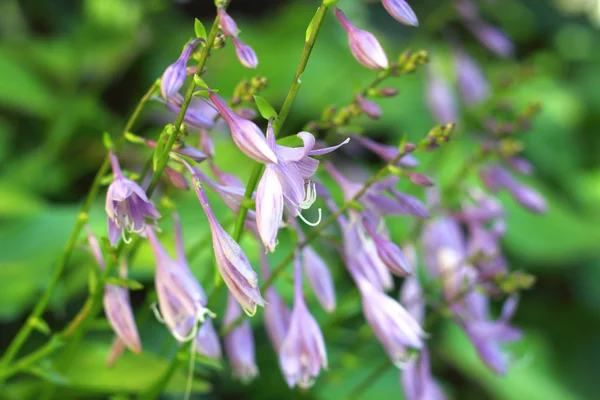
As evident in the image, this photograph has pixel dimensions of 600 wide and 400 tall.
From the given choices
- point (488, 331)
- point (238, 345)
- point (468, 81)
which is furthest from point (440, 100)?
point (238, 345)

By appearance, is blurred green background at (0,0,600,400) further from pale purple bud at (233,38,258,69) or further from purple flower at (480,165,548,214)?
pale purple bud at (233,38,258,69)

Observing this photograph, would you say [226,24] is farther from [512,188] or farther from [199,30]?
[512,188]

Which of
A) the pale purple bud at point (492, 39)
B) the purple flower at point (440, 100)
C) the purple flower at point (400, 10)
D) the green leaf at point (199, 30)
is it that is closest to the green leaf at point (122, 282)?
the green leaf at point (199, 30)

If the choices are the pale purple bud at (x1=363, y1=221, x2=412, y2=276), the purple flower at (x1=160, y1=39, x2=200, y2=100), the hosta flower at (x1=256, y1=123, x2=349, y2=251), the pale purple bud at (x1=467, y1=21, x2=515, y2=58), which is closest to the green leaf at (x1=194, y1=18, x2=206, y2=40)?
the purple flower at (x1=160, y1=39, x2=200, y2=100)

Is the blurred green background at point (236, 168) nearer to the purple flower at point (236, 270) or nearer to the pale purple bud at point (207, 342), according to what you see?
the pale purple bud at point (207, 342)

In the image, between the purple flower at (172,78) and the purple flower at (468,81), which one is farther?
the purple flower at (468,81)

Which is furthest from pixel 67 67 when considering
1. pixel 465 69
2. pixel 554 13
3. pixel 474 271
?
pixel 554 13

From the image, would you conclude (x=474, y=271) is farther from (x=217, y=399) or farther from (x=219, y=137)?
(x=219, y=137)
